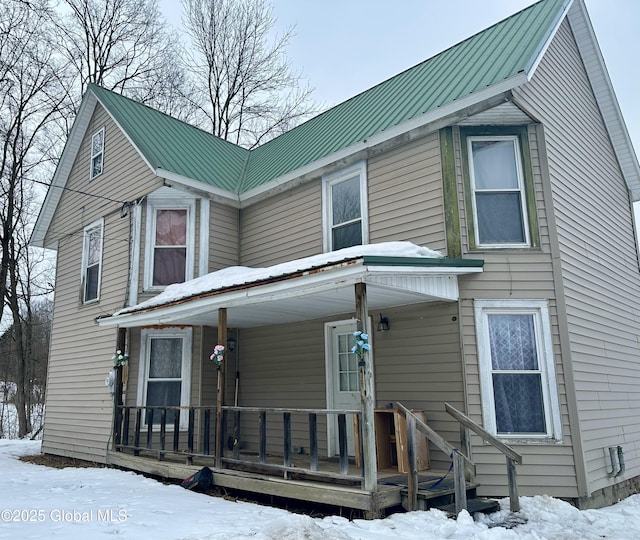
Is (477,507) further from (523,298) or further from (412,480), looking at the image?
(523,298)

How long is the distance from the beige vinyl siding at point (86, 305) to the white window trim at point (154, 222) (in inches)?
14.1

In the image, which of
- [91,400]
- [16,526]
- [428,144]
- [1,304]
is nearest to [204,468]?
[16,526]

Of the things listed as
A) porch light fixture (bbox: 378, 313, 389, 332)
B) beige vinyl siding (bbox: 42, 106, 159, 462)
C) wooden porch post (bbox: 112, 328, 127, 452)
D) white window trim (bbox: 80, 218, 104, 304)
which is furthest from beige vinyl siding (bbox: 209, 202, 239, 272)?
porch light fixture (bbox: 378, 313, 389, 332)

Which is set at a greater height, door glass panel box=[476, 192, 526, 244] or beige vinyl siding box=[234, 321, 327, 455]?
door glass panel box=[476, 192, 526, 244]

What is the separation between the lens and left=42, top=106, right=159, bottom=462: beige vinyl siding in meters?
10.9

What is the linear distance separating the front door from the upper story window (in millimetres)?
7000

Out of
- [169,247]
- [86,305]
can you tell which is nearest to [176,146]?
[169,247]

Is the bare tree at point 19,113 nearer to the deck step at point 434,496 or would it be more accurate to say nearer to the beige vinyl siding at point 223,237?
the beige vinyl siding at point 223,237

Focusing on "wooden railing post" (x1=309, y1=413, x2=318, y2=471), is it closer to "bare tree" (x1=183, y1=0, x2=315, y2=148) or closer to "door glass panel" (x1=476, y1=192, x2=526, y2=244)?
"door glass panel" (x1=476, y1=192, x2=526, y2=244)

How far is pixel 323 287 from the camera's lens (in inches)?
255

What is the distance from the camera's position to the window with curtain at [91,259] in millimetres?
11930

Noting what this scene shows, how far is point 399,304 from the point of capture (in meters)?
8.01

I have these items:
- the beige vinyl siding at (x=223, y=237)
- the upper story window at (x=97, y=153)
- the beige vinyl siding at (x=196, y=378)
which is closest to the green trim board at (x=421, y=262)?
the beige vinyl siding at (x=196, y=378)

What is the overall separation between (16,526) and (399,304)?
5.30m
